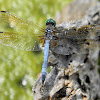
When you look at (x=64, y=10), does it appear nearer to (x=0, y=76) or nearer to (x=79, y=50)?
(x=79, y=50)

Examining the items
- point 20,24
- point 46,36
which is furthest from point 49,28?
point 20,24

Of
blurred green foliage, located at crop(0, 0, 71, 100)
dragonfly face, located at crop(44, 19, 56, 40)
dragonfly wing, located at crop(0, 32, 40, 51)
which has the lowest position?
blurred green foliage, located at crop(0, 0, 71, 100)

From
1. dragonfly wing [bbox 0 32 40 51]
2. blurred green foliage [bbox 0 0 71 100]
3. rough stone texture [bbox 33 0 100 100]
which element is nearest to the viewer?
rough stone texture [bbox 33 0 100 100]

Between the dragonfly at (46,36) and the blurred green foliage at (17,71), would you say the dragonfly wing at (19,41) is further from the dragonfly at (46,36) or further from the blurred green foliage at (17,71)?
the blurred green foliage at (17,71)

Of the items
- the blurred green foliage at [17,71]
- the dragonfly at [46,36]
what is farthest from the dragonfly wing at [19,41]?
the blurred green foliage at [17,71]

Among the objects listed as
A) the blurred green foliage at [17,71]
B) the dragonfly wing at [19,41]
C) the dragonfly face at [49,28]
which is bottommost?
the blurred green foliage at [17,71]

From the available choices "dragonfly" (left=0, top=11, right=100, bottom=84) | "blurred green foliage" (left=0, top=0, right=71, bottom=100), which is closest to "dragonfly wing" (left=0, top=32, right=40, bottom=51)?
"dragonfly" (left=0, top=11, right=100, bottom=84)

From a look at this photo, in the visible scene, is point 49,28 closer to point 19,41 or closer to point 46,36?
point 46,36

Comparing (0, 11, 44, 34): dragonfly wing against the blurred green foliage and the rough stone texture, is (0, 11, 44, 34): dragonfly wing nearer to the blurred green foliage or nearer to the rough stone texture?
the blurred green foliage
